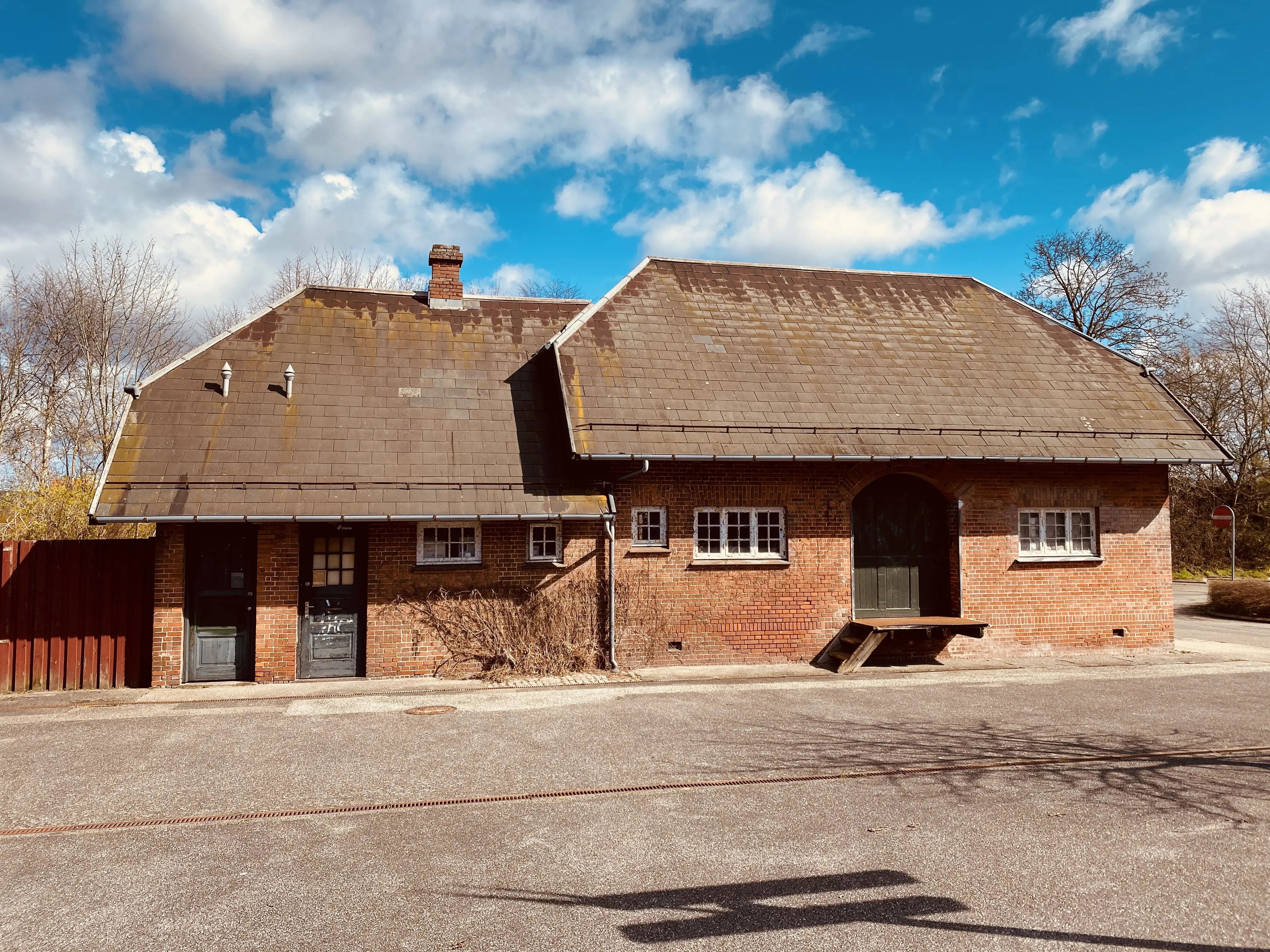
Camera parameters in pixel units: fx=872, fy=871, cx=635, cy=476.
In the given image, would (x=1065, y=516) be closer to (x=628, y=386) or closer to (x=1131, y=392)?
(x=1131, y=392)

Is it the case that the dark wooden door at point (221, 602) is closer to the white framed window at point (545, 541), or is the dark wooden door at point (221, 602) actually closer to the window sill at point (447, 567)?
the window sill at point (447, 567)

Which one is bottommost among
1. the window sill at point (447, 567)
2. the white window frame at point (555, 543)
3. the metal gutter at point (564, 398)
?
the window sill at point (447, 567)

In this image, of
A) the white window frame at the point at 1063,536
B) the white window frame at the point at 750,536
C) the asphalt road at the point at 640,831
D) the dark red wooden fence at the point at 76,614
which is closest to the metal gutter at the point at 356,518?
the dark red wooden fence at the point at 76,614

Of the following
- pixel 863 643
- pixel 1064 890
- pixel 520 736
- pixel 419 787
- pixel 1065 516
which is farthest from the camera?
pixel 1065 516

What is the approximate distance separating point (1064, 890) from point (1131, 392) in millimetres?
12757

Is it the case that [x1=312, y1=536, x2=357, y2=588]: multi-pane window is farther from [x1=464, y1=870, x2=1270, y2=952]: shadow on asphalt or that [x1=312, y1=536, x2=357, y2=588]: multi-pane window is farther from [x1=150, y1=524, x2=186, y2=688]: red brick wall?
[x1=464, y1=870, x2=1270, y2=952]: shadow on asphalt

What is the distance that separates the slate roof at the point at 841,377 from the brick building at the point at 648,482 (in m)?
0.06

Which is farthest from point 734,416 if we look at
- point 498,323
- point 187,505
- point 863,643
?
point 187,505

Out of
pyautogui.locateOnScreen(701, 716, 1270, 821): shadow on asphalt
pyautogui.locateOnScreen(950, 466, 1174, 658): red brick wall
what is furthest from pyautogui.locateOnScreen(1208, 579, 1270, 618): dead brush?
pyautogui.locateOnScreen(701, 716, 1270, 821): shadow on asphalt

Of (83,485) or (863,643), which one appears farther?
(83,485)

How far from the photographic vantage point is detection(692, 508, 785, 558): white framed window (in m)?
13.3

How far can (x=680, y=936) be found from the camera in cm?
450

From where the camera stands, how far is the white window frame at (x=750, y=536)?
13.2 metres

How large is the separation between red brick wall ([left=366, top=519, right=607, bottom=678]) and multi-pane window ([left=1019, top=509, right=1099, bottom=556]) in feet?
26.2
